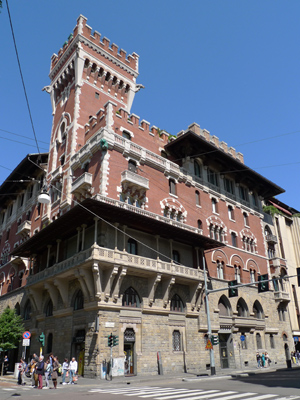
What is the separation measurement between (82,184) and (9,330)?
14.2 meters

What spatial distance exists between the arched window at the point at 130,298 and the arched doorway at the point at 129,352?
1820mm

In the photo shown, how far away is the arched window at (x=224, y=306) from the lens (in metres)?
33.1

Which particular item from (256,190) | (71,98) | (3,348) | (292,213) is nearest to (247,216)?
(256,190)

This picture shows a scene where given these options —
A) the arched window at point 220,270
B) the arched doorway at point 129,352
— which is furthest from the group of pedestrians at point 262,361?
the arched doorway at point 129,352

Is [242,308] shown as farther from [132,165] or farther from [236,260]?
[132,165]

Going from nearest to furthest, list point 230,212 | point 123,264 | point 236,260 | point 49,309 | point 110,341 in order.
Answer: point 110,341 → point 123,264 → point 49,309 → point 236,260 → point 230,212

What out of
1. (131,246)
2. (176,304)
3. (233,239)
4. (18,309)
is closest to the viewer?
(131,246)

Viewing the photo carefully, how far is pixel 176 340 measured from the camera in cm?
2753

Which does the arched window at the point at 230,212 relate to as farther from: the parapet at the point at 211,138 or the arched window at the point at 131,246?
the arched window at the point at 131,246

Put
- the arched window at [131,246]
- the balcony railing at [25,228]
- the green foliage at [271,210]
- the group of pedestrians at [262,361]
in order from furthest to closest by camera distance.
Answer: the green foliage at [271,210], the balcony railing at [25,228], the group of pedestrians at [262,361], the arched window at [131,246]

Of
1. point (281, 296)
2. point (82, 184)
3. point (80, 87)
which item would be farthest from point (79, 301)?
point (281, 296)

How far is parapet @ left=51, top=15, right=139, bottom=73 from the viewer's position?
37653 mm

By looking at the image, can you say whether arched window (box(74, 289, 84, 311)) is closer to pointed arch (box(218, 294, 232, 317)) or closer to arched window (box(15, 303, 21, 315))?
arched window (box(15, 303, 21, 315))

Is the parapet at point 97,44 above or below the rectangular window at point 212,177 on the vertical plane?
above
